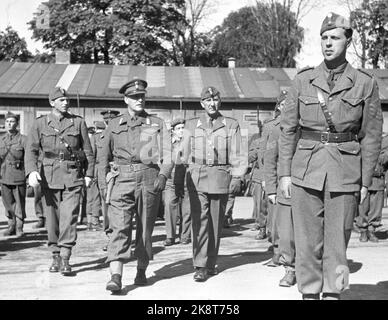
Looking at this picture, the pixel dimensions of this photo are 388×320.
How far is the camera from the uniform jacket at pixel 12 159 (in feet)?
45.6

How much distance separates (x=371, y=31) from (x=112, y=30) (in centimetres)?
1721

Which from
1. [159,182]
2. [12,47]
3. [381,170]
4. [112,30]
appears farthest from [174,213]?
[12,47]

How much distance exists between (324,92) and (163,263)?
4.68 meters

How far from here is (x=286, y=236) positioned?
28.3ft

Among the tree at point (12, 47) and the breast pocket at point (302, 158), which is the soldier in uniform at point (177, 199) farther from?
the tree at point (12, 47)

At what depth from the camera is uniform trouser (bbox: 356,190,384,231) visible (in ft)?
40.6

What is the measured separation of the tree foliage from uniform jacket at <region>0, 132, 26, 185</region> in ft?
120

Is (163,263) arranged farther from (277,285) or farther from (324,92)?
(324,92)

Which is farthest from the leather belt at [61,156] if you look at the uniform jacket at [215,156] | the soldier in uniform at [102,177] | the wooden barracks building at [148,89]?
the wooden barracks building at [148,89]

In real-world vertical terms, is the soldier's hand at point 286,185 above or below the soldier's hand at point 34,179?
above

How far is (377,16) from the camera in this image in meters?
47.5

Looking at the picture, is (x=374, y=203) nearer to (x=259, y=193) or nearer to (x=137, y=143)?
(x=259, y=193)

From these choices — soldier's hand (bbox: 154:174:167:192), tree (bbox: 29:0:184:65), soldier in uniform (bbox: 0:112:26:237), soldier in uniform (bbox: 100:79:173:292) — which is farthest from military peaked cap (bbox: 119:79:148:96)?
tree (bbox: 29:0:184:65)
